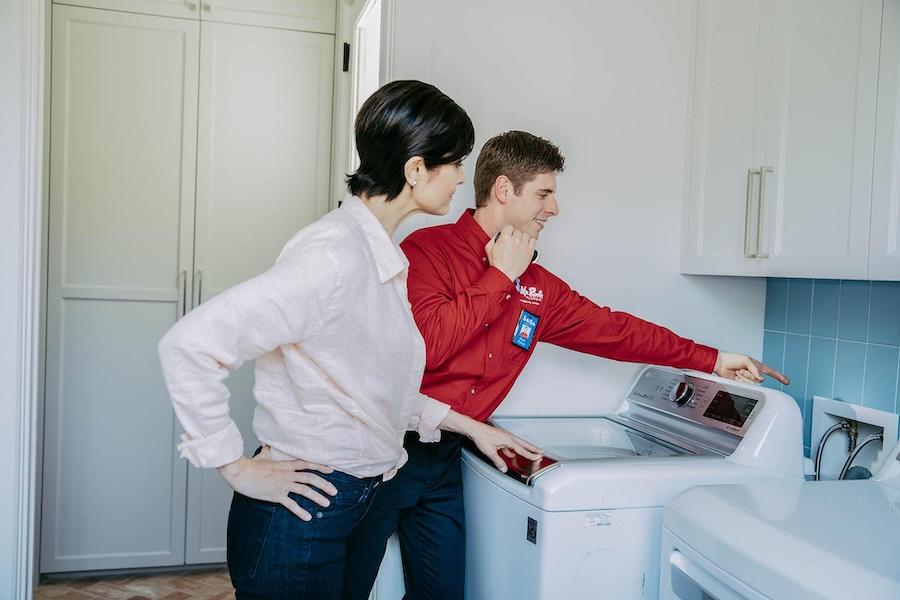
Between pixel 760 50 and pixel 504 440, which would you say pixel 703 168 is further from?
pixel 504 440

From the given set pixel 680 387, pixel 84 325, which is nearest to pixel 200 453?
pixel 680 387

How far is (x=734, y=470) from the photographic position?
1587 millimetres

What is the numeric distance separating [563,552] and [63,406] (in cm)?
206

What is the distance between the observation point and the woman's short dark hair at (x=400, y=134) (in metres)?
1.30

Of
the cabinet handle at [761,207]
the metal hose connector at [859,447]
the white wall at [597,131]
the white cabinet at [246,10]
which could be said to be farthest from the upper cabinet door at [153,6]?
the metal hose connector at [859,447]

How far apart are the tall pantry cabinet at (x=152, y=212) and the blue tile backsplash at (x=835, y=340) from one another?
1.68 m

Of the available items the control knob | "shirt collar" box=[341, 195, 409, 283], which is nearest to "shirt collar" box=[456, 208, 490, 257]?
"shirt collar" box=[341, 195, 409, 283]

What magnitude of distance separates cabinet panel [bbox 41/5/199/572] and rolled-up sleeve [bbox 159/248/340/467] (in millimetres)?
1820

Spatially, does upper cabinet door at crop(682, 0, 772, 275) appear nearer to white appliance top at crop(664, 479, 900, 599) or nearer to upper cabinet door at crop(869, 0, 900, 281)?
upper cabinet door at crop(869, 0, 900, 281)

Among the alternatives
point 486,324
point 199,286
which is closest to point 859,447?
point 486,324

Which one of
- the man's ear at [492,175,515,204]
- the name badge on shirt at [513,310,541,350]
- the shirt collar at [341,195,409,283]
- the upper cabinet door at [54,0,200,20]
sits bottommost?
the name badge on shirt at [513,310,541,350]

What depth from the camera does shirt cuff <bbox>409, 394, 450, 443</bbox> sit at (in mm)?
1564

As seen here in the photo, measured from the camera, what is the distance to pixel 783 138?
5.80 ft

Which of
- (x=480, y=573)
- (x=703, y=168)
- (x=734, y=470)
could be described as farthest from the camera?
(x=703, y=168)
